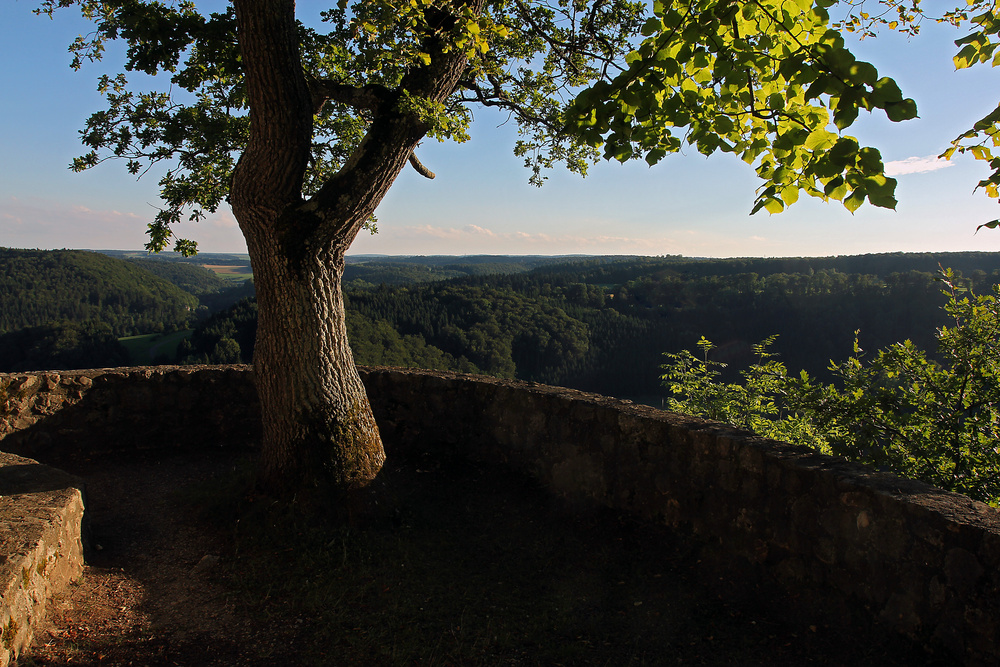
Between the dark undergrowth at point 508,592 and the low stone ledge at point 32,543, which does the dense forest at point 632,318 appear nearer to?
the low stone ledge at point 32,543

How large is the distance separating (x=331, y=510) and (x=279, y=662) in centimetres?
117

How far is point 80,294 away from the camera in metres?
59.5

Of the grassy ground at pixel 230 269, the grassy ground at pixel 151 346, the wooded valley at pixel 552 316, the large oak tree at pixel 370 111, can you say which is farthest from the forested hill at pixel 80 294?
the grassy ground at pixel 230 269

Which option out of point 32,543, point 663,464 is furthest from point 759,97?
point 32,543

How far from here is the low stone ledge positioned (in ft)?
6.83

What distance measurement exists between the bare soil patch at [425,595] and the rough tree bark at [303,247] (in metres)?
0.36

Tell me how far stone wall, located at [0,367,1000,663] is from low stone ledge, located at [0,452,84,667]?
1626 mm

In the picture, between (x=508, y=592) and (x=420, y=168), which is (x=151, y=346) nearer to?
(x=420, y=168)

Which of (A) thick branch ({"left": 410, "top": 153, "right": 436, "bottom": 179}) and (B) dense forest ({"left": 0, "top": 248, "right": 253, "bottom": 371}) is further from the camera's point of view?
(B) dense forest ({"left": 0, "top": 248, "right": 253, "bottom": 371})

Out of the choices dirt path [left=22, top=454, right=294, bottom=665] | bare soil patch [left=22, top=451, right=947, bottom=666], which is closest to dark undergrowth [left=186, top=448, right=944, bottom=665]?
bare soil patch [left=22, top=451, right=947, bottom=666]

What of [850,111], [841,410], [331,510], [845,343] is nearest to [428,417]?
[331,510]

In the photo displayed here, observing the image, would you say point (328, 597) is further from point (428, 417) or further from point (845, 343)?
point (845, 343)

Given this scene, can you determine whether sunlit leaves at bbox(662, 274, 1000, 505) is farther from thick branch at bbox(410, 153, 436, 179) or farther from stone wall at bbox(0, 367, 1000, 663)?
thick branch at bbox(410, 153, 436, 179)

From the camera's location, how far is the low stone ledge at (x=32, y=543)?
2.08m
